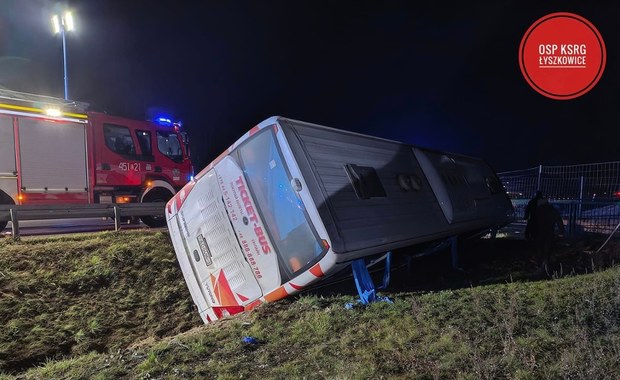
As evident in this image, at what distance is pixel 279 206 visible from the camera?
14.6 feet

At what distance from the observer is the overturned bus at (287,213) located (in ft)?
13.9

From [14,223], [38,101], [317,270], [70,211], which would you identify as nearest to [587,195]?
[317,270]

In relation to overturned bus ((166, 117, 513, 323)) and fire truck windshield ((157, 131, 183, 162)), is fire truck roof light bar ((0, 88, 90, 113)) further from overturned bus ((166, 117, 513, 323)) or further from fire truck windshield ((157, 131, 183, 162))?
overturned bus ((166, 117, 513, 323))

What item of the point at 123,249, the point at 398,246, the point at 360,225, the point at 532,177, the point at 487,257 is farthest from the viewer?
the point at 532,177

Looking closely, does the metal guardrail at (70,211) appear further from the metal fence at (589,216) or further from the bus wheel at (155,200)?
the metal fence at (589,216)

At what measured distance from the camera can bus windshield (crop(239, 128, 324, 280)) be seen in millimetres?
4234

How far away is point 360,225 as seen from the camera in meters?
4.59

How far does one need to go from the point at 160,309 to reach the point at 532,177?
11.6 m

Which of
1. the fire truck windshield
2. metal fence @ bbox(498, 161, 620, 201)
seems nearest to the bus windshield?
the fire truck windshield

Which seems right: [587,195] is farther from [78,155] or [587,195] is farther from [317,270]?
[78,155]

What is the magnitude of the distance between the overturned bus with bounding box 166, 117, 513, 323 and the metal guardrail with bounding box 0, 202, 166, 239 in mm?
3347

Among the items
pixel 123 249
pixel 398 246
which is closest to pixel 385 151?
pixel 398 246

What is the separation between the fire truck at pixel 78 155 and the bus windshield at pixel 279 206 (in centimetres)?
596

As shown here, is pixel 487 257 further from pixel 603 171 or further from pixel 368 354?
pixel 368 354
